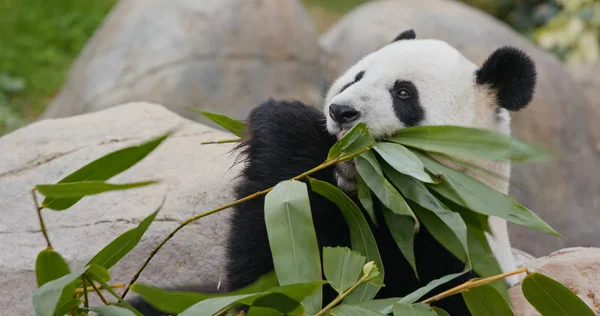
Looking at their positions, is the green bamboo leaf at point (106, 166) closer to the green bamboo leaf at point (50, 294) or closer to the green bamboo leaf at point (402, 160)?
the green bamboo leaf at point (50, 294)

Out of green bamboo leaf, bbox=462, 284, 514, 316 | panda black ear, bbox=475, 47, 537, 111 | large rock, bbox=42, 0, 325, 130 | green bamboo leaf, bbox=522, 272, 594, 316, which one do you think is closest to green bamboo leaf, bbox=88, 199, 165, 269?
green bamboo leaf, bbox=462, 284, 514, 316

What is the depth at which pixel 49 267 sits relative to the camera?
207cm

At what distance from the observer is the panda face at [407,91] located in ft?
8.30

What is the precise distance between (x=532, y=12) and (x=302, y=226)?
30.7 ft

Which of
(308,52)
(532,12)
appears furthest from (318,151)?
(532,12)

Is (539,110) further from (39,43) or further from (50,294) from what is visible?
(50,294)

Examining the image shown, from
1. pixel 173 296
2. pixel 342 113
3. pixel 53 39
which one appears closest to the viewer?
pixel 173 296

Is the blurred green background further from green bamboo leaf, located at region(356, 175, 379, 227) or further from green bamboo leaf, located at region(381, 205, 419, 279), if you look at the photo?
green bamboo leaf, located at region(381, 205, 419, 279)

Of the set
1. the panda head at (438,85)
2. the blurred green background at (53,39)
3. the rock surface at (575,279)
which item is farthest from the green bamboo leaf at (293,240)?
the blurred green background at (53,39)

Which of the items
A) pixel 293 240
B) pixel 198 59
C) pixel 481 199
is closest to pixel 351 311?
pixel 293 240

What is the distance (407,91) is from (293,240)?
0.86m

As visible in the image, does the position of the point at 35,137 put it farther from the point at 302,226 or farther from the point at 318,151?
the point at 302,226

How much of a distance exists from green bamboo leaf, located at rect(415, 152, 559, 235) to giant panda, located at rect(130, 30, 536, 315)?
348 millimetres

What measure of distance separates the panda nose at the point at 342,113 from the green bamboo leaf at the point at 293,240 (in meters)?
0.40
